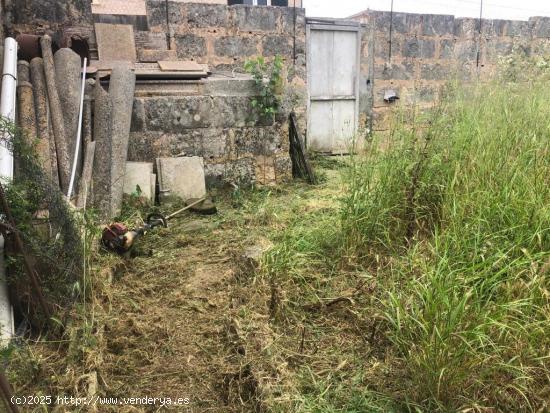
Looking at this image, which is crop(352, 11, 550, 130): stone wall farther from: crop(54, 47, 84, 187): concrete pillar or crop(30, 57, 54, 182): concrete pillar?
crop(30, 57, 54, 182): concrete pillar

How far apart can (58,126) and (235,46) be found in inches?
138

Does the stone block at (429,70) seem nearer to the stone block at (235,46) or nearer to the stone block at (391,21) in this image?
the stone block at (391,21)

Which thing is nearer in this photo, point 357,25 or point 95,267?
point 95,267

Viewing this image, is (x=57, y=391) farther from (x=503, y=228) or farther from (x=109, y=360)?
(x=503, y=228)

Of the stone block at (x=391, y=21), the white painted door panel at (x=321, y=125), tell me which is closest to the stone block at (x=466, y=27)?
the stone block at (x=391, y=21)

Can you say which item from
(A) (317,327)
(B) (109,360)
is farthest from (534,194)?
(B) (109,360)

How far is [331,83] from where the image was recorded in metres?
7.54

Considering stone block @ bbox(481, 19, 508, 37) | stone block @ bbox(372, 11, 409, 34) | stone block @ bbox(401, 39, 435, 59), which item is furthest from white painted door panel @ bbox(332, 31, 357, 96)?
stone block @ bbox(481, 19, 508, 37)

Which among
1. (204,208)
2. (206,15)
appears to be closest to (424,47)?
(206,15)

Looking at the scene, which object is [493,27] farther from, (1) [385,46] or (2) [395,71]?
(1) [385,46]

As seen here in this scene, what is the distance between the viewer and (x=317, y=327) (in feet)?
7.52

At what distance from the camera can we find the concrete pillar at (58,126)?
3.51 m

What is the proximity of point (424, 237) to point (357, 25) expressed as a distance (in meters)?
5.76

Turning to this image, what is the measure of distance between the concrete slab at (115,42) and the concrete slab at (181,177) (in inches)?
63.6
